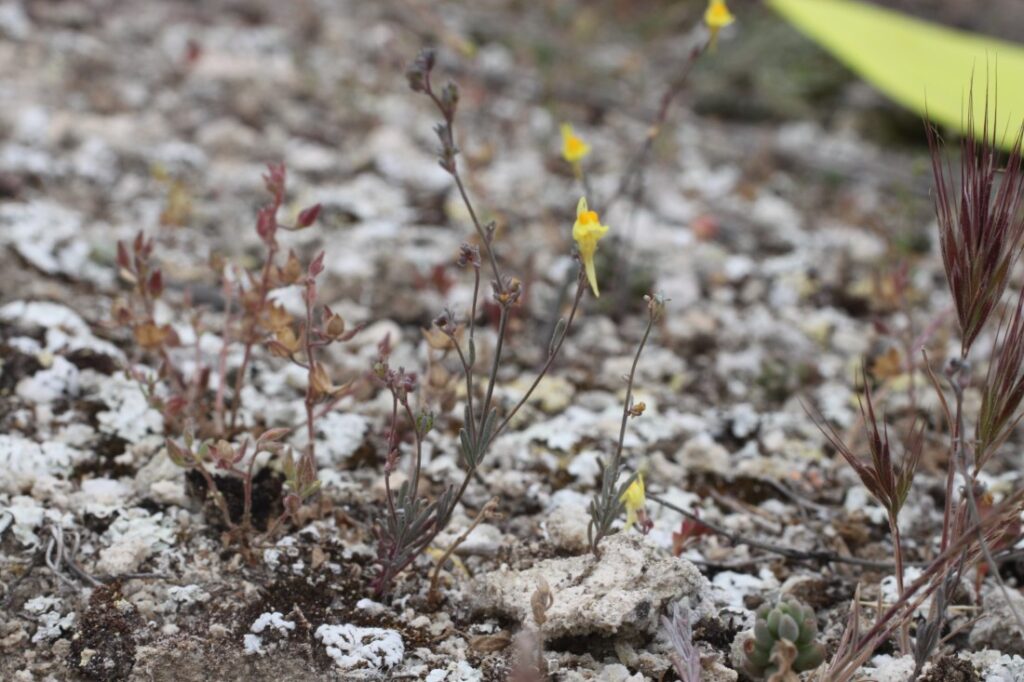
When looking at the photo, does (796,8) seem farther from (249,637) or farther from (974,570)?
(249,637)

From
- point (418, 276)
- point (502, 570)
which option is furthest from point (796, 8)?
point (502, 570)

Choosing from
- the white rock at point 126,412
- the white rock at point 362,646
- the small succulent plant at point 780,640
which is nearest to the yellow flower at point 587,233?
the small succulent plant at point 780,640

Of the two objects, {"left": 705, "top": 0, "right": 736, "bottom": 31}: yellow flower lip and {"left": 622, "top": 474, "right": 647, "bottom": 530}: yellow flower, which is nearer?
{"left": 622, "top": 474, "right": 647, "bottom": 530}: yellow flower

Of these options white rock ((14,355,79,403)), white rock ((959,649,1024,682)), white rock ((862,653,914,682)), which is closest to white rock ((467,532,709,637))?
white rock ((862,653,914,682))

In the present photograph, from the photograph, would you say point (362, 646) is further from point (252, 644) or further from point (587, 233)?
point (587, 233)

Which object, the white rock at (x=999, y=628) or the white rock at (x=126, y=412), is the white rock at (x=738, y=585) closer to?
the white rock at (x=999, y=628)

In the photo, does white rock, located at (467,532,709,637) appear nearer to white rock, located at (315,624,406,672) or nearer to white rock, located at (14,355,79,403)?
white rock, located at (315,624,406,672)
